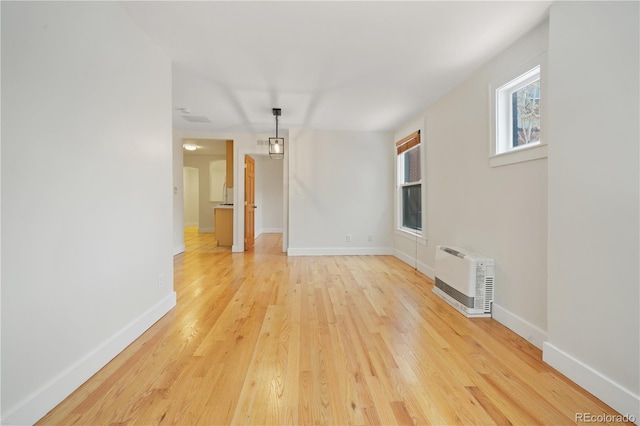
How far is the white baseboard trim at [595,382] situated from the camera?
124cm

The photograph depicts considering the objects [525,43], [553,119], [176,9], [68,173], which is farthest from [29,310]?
[525,43]

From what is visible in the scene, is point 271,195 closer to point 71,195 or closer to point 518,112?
point 518,112

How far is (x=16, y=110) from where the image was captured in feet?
3.77

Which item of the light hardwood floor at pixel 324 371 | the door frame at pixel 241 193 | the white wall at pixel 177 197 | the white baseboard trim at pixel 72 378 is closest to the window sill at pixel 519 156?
the light hardwood floor at pixel 324 371

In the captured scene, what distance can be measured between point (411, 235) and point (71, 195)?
13.3ft

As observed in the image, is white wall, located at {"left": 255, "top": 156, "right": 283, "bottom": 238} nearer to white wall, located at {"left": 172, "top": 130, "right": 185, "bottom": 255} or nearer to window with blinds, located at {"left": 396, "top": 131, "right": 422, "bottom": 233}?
white wall, located at {"left": 172, "top": 130, "right": 185, "bottom": 255}

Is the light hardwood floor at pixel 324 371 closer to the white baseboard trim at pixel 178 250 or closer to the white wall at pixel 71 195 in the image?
the white wall at pixel 71 195

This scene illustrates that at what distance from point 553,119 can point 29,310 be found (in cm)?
294

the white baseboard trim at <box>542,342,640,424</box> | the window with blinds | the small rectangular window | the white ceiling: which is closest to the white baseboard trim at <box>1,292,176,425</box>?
the white ceiling

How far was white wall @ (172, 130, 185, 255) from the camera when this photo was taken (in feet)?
17.1

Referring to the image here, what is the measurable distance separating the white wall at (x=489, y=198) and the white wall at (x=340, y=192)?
4.66ft

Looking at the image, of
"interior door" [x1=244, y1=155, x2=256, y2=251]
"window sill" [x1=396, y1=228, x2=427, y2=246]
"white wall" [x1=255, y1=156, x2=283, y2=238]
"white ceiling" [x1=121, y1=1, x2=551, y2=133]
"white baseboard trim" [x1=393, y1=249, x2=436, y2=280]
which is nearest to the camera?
"white ceiling" [x1=121, y1=1, x2=551, y2=133]

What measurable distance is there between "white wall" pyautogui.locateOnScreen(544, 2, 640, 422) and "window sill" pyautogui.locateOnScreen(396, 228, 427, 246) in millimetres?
2234

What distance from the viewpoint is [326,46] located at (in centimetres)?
226
